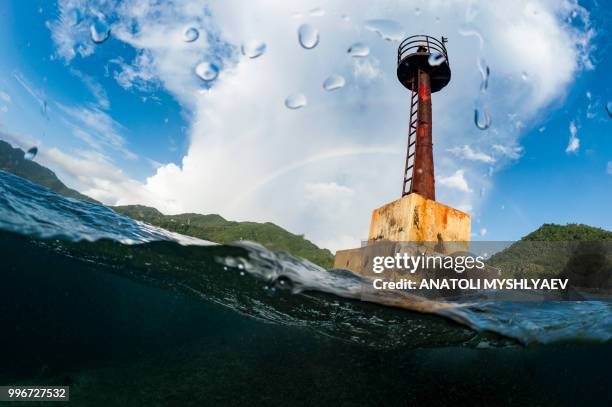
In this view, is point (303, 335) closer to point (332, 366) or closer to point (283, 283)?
point (332, 366)

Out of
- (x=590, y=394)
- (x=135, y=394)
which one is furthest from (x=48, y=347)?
(x=590, y=394)

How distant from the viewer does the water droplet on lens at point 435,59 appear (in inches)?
422

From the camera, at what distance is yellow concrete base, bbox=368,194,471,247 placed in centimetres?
709

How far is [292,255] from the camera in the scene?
301 inches

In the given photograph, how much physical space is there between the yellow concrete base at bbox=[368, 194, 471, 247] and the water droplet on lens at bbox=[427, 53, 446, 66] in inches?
229

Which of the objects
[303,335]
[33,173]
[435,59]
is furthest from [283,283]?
[435,59]

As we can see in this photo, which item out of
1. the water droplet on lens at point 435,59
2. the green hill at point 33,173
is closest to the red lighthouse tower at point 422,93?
the water droplet on lens at point 435,59

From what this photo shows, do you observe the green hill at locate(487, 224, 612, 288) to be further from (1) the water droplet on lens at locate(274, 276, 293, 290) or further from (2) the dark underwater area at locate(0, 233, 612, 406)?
(1) the water droplet on lens at locate(274, 276, 293, 290)

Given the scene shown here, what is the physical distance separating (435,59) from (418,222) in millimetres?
6931

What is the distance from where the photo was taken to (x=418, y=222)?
7148 millimetres

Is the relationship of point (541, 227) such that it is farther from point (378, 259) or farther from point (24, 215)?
point (24, 215)

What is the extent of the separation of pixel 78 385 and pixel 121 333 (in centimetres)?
3186
